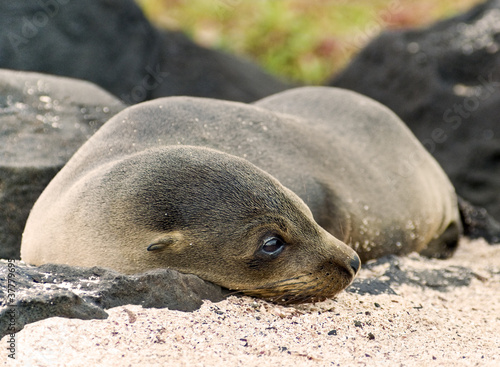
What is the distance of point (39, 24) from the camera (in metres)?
7.45

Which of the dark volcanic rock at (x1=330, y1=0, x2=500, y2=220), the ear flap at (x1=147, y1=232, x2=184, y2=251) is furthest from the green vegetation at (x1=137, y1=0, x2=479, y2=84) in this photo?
the ear flap at (x1=147, y1=232, x2=184, y2=251)

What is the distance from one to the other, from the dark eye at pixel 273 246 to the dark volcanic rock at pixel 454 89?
474 centimetres

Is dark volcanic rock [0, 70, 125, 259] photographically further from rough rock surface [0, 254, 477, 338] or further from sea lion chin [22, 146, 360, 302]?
rough rock surface [0, 254, 477, 338]

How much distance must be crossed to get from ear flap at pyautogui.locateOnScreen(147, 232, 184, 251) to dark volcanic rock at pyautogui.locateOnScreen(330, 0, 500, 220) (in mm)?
5149

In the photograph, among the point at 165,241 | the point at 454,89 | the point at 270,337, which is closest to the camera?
the point at 270,337

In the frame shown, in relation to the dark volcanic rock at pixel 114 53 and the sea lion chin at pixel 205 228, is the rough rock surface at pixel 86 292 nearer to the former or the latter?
the sea lion chin at pixel 205 228

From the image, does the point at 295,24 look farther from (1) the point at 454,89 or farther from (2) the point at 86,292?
(2) the point at 86,292

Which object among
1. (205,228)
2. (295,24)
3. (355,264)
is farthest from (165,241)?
(295,24)

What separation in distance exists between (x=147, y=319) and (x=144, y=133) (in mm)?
1372

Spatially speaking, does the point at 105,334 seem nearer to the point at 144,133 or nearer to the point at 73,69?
the point at 144,133

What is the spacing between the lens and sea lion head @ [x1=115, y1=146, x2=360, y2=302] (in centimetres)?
294

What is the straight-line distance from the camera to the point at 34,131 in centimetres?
488

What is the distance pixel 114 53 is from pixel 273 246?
5877mm

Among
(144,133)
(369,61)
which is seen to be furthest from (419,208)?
(369,61)
